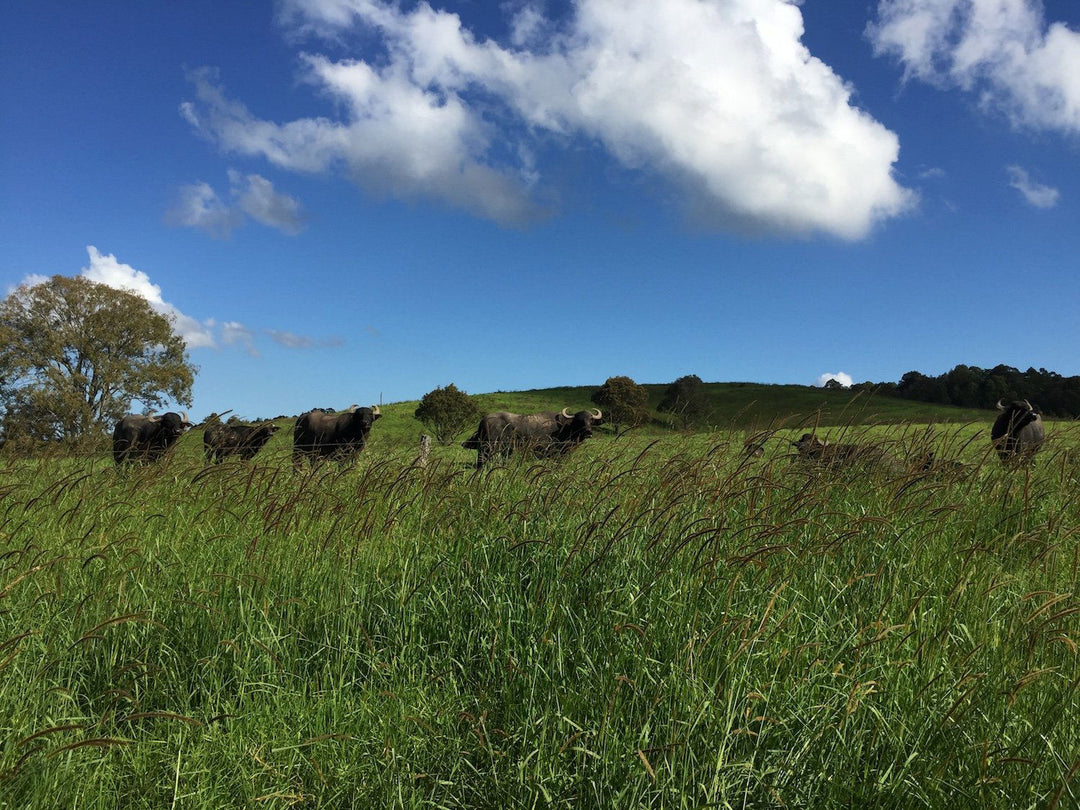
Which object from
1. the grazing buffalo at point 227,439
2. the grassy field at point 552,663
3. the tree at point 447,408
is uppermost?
the tree at point 447,408

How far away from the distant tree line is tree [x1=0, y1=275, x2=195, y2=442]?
62.6 metres

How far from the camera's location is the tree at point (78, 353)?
4175cm

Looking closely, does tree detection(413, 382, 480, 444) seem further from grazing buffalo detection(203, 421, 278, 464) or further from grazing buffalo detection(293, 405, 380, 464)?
grazing buffalo detection(203, 421, 278, 464)

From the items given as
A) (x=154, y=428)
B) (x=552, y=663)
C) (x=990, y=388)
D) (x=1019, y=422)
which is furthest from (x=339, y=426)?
(x=990, y=388)

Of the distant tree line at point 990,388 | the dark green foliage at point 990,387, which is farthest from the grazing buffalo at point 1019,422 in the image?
the dark green foliage at point 990,387

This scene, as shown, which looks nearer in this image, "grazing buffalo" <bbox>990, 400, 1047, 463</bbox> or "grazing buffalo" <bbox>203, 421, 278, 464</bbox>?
"grazing buffalo" <bbox>203, 421, 278, 464</bbox>

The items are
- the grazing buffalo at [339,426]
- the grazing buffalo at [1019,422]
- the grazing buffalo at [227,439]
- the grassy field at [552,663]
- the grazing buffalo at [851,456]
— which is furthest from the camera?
the grazing buffalo at [339,426]

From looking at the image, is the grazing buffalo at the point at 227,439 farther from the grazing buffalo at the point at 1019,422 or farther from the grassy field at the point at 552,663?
the grazing buffalo at the point at 1019,422

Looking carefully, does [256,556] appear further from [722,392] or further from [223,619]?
[722,392]

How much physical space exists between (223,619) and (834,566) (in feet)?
12.2

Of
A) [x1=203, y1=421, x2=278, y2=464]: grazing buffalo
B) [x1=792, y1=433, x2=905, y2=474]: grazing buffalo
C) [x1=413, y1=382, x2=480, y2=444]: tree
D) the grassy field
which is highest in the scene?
[x1=413, y1=382, x2=480, y2=444]: tree

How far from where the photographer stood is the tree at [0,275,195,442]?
4175 centimetres

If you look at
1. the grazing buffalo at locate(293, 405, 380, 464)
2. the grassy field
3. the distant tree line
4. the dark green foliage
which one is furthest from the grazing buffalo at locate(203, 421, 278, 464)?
the dark green foliage

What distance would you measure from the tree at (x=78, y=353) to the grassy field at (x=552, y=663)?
44315 mm
